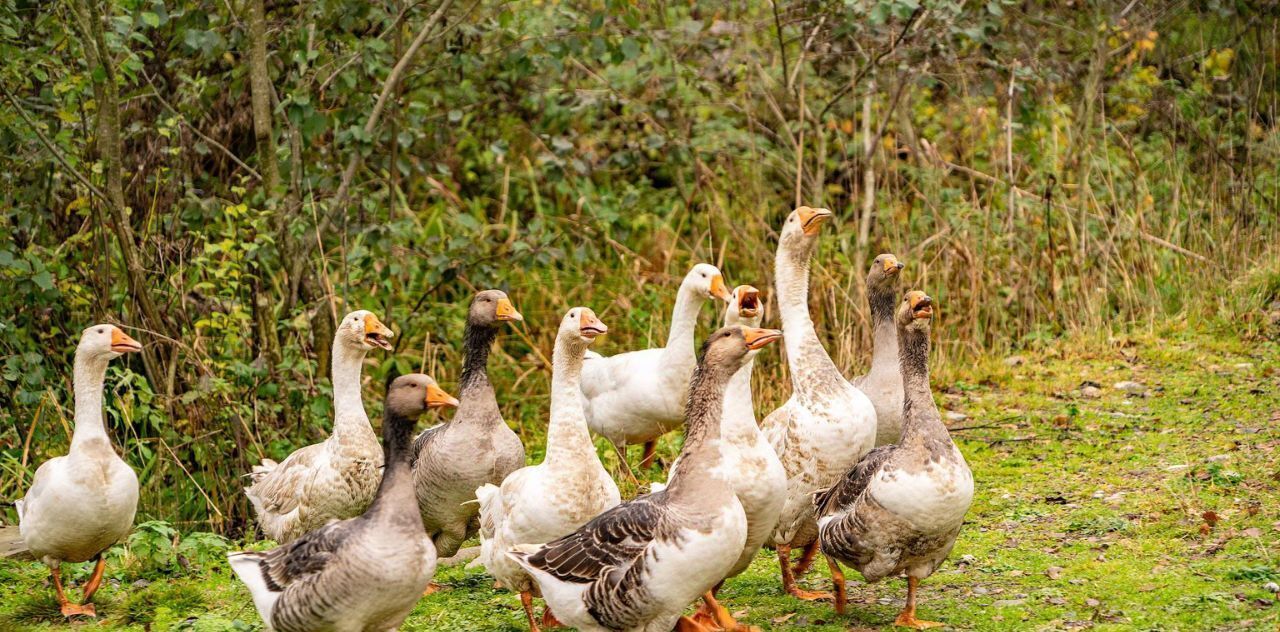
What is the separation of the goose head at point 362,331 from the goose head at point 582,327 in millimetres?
1189

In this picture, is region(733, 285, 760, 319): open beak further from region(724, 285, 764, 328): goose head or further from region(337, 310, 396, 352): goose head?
region(337, 310, 396, 352): goose head

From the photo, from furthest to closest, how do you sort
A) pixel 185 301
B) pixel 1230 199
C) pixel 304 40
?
pixel 1230 199, pixel 185 301, pixel 304 40

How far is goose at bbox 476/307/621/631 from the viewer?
6527 millimetres

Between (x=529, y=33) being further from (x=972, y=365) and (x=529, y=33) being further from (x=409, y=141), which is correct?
(x=972, y=365)

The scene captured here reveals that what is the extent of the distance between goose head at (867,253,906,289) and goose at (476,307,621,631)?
244cm

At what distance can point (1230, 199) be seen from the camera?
13.2 metres

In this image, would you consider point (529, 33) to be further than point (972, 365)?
No

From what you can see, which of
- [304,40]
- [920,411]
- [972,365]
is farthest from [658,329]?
[920,411]

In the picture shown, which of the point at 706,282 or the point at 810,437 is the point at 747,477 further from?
the point at 706,282

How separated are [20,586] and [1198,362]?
9319mm

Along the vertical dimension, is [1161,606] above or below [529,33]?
below

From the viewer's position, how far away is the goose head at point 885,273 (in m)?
8.20

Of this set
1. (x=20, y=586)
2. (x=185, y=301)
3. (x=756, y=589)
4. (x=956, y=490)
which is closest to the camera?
(x=956, y=490)

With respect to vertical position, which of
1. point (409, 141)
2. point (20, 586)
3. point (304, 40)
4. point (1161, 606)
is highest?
point (304, 40)
